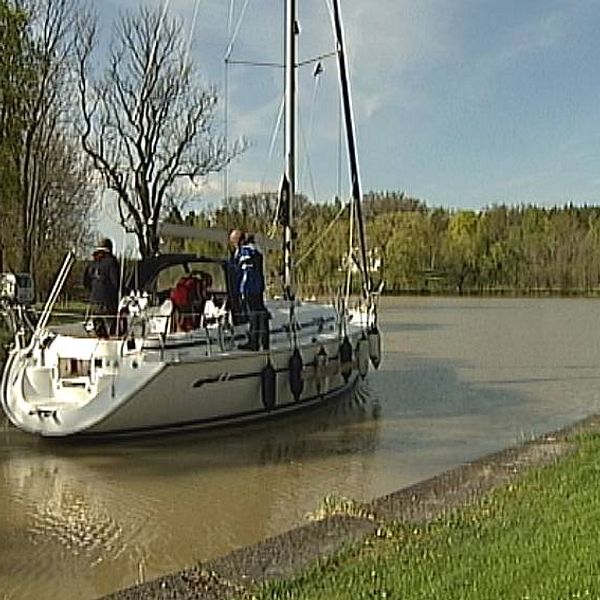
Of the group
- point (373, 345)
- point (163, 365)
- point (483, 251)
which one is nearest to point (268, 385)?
point (163, 365)

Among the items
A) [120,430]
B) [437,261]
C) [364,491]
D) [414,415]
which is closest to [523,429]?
[414,415]

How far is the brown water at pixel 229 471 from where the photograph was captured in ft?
29.9

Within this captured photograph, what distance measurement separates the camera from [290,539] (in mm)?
8695

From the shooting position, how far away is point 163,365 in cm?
1384

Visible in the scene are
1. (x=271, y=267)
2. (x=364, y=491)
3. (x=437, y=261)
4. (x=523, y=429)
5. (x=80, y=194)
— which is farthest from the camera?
(x=437, y=261)

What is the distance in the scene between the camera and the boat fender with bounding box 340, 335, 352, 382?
18.6 meters

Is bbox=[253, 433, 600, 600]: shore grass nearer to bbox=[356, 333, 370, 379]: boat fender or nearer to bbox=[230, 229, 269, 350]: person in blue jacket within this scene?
bbox=[230, 229, 269, 350]: person in blue jacket

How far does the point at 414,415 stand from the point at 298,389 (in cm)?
214

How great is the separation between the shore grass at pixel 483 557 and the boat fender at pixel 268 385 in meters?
6.62

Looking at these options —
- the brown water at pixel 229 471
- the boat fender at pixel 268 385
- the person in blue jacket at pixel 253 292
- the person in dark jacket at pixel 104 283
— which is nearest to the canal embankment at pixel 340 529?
the brown water at pixel 229 471

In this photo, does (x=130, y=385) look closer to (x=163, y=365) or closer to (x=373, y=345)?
(x=163, y=365)

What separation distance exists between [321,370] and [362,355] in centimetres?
269

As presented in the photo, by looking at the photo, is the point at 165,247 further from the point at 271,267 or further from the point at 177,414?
the point at 177,414

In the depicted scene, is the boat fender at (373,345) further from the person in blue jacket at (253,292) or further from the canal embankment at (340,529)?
the canal embankment at (340,529)
